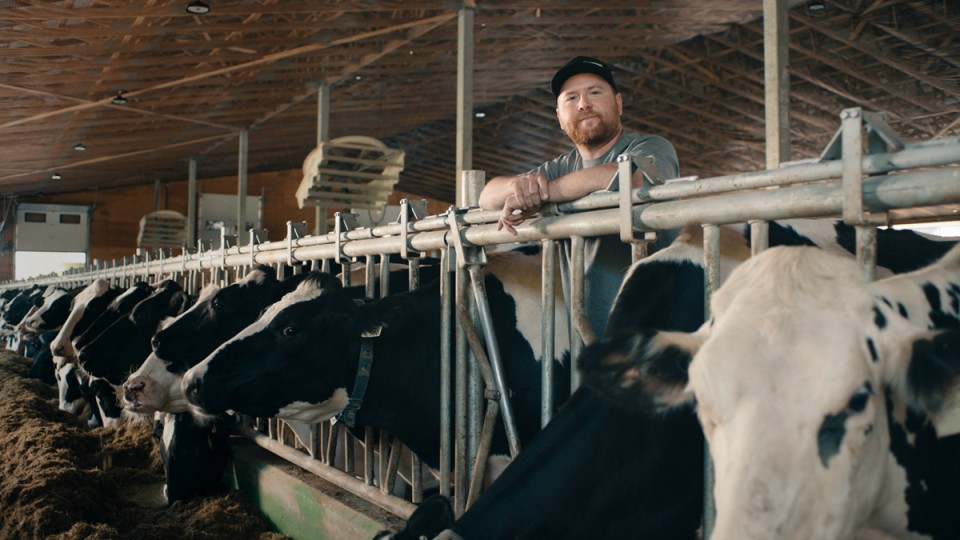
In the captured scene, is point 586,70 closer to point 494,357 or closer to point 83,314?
point 494,357

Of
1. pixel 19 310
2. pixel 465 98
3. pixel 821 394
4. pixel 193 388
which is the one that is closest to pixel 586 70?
pixel 193 388

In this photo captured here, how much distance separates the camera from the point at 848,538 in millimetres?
1282

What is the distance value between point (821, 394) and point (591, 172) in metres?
1.17

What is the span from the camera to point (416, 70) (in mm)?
13461

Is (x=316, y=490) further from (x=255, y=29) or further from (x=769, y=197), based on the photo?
(x=255, y=29)

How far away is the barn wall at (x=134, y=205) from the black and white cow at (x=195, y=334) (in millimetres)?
22812

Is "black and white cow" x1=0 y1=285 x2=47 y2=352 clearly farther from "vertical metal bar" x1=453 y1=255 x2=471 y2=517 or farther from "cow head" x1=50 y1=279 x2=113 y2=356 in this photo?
"vertical metal bar" x1=453 y1=255 x2=471 y2=517

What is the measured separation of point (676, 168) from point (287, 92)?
12.0 metres

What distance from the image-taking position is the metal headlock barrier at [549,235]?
5.05 feet

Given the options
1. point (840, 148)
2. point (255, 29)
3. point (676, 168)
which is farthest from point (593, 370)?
point (255, 29)

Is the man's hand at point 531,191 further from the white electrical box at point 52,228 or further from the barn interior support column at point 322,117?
the white electrical box at point 52,228

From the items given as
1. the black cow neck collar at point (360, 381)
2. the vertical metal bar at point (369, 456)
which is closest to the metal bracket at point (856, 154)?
the black cow neck collar at point (360, 381)

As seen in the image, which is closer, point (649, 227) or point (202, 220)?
point (649, 227)

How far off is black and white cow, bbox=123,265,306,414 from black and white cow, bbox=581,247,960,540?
2.73 metres
